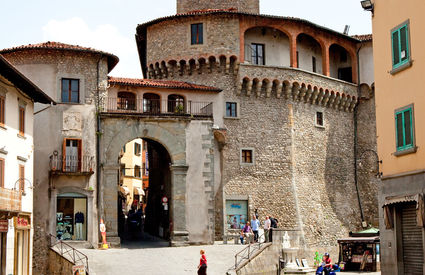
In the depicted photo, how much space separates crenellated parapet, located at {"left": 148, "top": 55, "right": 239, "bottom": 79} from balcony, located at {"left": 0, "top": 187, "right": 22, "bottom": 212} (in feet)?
68.0

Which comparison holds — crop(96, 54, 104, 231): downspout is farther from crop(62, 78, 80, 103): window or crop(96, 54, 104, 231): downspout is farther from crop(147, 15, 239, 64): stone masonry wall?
crop(147, 15, 239, 64): stone masonry wall

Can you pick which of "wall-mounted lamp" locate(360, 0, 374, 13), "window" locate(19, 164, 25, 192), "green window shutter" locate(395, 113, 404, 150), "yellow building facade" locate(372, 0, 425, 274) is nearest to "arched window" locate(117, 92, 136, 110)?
"window" locate(19, 164, 25, 192)

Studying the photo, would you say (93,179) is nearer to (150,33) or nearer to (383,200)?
(150,33)

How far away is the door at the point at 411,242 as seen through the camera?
2214 cm

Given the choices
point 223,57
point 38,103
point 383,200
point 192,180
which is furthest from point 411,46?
point 223,57

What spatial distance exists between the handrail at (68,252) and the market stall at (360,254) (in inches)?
537

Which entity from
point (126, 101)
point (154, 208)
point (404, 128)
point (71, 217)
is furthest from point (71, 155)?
point (404, 128)

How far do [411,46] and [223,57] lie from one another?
24.6 metres

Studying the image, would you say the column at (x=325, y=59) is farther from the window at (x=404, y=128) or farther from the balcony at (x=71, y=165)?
the window at (x=404, y=128)

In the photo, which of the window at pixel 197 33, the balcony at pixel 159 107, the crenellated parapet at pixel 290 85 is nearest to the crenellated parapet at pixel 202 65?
the crenellated parapet at pixel 290 85

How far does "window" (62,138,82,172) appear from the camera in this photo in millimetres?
36406

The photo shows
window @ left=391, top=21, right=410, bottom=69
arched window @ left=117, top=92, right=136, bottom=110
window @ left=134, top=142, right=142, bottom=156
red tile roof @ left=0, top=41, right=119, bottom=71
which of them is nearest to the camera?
window @ left=391, top=21, right=410, bottom=69

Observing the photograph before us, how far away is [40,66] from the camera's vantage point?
122 ft

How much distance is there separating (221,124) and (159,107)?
4841mm
